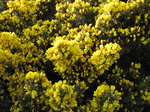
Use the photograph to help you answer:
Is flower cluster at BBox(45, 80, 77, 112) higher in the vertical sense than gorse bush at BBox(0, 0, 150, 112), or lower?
lower

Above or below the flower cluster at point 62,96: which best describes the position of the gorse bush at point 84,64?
above

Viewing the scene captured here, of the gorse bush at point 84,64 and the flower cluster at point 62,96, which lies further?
the gorse bush at point 84,64

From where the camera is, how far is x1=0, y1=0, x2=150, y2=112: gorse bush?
8.70 ft

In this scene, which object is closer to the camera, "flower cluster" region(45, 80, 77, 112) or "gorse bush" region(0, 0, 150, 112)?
"flower cluster" region(45, 80, 77, 112)

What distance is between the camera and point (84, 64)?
2.96 metres

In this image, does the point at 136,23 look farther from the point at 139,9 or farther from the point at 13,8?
the point at 13,8

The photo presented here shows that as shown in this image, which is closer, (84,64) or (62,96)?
(62,96)

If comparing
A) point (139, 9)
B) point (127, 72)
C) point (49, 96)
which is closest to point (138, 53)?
point (127, 72)

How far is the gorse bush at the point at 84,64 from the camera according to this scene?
8.70ft

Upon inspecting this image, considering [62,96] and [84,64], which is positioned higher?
[84,64]

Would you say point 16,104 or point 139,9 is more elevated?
point 139,9

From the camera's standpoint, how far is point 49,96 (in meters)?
2.73

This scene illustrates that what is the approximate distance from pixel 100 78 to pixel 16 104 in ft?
4.52

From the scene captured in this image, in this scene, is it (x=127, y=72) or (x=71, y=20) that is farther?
(x=71, y=20)
